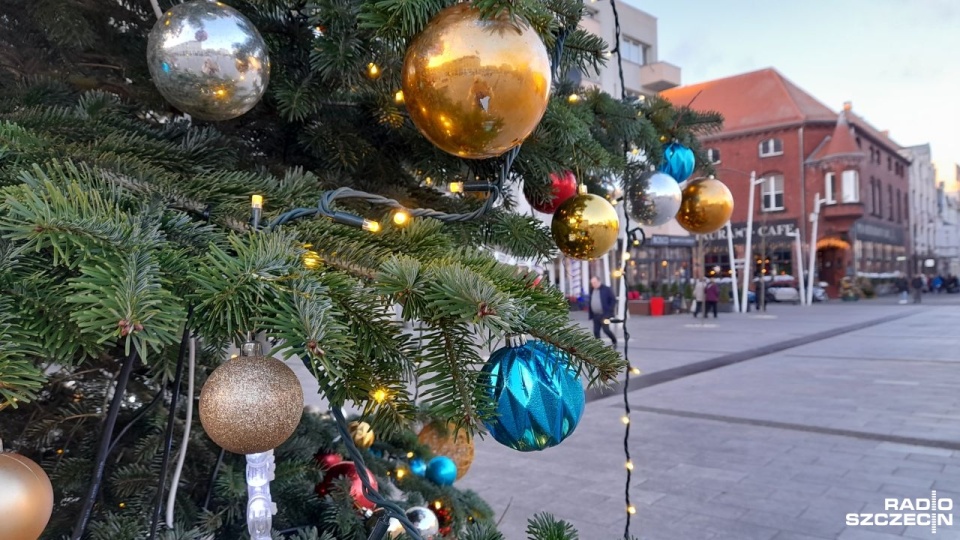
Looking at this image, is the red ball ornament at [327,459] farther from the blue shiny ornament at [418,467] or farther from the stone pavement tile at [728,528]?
the stone pavement tile at [728,528]

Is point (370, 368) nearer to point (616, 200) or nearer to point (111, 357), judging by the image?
point (111, 357)

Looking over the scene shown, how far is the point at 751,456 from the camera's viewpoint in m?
5.41

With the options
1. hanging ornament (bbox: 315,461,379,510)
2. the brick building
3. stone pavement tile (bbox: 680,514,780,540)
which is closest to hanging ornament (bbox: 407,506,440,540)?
hanging ornament (bbox: 315,461,379,510)

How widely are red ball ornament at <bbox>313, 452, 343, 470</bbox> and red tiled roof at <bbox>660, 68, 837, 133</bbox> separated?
3637 cm

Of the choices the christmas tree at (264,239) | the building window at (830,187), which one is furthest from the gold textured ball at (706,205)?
the building window at (830,187)

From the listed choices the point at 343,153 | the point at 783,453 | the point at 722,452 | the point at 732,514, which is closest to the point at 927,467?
the point at 783,453

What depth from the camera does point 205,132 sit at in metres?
1.33

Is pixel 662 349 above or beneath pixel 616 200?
beneath

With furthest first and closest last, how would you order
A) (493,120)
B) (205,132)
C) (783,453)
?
(783,453), (205,132), (493,120)

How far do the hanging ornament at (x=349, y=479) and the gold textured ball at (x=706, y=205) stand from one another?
5.12 feet

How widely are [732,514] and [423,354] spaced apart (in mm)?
4034

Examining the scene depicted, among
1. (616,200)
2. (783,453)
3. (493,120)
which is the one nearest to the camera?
(493,120)

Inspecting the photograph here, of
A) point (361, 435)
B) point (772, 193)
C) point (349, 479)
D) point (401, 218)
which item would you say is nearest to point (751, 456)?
point (361, 435)

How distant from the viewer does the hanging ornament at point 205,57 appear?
1.17 m
